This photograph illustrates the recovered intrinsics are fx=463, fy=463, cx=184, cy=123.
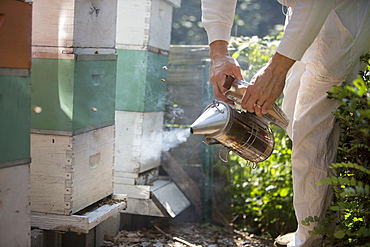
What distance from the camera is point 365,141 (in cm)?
174

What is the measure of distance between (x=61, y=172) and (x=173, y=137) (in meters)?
1.33

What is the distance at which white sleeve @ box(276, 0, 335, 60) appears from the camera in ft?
6.63

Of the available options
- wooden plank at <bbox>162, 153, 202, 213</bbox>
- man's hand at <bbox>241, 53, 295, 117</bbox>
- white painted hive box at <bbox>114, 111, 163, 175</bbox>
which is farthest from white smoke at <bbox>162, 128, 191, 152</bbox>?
man's hand at <bbox>241, 53, 295, 117</bbox>

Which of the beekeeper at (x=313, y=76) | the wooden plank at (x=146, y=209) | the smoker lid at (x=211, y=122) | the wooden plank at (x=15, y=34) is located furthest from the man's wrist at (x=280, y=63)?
the wooden plank at (x=146, y=209)

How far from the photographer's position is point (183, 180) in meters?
Answer: 3.60

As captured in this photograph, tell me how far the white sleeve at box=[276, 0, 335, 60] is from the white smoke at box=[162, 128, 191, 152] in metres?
1.52

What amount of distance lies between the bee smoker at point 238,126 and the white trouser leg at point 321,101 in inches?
6.0

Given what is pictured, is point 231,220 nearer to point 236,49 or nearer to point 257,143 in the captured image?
point 236,49

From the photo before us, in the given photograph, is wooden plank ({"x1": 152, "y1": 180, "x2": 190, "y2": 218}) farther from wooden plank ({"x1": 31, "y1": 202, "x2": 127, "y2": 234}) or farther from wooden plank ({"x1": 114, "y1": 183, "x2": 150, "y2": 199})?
wooden plank ({"x1": 31, "y1": 202, "x2": 127, "y2": 234})

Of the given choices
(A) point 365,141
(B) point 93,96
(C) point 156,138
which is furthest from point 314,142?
(C) point 156,138

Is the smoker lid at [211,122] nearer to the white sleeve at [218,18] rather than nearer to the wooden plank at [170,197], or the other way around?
the white sleeve at [218,18]

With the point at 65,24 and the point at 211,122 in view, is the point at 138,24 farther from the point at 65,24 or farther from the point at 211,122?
the point at 211,122

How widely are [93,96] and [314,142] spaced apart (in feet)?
3.75

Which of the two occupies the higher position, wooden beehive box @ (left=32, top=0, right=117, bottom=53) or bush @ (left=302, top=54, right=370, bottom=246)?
wooden beehive box @ (left=32, top=0, right=117, bottom=53)
